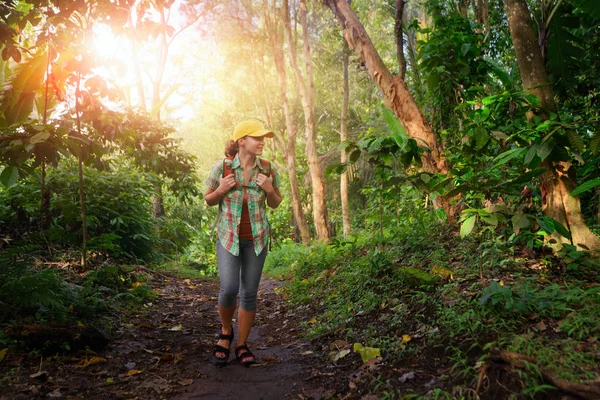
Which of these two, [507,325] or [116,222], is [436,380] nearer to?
[507,325]

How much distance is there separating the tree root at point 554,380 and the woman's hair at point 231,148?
2.67 meters

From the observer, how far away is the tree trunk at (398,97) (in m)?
6.05

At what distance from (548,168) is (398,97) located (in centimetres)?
294

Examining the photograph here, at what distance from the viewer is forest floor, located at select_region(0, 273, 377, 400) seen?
2955 mm

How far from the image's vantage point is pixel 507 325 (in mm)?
2773

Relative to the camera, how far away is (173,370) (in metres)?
3.59

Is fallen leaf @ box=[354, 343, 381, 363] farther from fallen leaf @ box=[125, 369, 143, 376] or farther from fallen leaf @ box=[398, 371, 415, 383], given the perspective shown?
fallen leaf @ box=[125, 369, 143, 376]

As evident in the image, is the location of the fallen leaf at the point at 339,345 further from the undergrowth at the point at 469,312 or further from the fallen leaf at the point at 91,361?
the fallen leaf at the point at 91,361

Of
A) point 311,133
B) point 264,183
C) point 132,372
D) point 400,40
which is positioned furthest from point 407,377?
point 311,133

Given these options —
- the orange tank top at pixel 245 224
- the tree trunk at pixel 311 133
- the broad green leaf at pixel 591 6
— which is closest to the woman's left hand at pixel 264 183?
the orange tank top at pixel 245 224

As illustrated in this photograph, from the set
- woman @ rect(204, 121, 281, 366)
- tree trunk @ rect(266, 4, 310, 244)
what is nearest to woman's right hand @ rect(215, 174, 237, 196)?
woman @ rect(204, 121, 281, 366)

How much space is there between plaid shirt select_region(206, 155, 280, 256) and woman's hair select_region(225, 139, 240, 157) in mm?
86

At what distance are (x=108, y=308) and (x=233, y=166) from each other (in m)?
2.48

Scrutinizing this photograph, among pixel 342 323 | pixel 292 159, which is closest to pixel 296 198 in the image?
pixel 292 159
